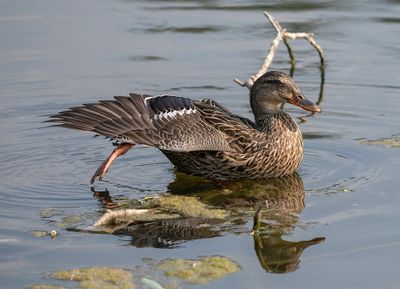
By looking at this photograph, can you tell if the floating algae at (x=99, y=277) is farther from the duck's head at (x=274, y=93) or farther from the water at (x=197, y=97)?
the duck's head at (x=274, y=93)

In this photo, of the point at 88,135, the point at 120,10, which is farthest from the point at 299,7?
the point at 88,135

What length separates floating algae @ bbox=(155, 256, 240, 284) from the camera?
291 inches

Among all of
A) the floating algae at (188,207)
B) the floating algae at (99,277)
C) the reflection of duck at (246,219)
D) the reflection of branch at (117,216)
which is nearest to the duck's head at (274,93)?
the reflection of duck at (246,219)

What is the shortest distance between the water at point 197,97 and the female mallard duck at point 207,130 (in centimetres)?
33

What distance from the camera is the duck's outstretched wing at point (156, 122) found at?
910 centimetres

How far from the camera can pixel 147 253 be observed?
786 centimetres

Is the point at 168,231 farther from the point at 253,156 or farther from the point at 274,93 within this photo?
the point at 274,93

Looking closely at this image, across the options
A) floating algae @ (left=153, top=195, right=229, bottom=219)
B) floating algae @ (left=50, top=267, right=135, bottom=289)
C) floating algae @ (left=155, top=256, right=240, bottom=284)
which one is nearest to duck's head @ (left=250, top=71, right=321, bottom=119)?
floating algae @ (left=153, top=195, right=229, bottom=219)

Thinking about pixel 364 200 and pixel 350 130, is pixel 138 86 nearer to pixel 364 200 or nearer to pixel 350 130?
pixel 350 130

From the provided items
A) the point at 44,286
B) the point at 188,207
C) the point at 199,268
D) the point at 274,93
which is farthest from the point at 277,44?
the point at 44,286

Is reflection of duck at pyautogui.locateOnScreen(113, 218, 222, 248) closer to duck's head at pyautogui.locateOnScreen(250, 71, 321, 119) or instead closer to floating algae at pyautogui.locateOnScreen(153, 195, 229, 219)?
floating algae at pyautogui.locateOnScreen(153, 195, 229, 219)

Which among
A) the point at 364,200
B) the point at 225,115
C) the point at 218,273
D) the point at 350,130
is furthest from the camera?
the point at 350,130

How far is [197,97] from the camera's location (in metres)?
12.4

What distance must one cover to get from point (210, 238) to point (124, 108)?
172cm
